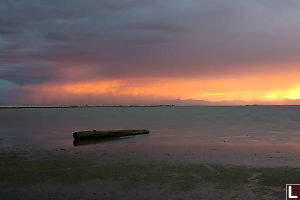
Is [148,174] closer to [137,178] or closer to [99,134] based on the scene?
[137,178]

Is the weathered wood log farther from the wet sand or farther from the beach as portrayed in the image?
the wet sand

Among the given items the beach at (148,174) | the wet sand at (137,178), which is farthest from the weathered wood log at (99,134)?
the wet sand at (137,178)

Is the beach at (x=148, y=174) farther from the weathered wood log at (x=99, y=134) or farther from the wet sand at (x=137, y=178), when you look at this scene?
the weathered wood log at (x=99, y=134)

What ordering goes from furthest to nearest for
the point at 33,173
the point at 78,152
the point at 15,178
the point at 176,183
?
the point at 78,152 → the point at 33,173 → the point at 15,178 → the point at 176,183

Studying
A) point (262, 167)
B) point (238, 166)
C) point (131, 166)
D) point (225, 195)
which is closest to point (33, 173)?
point (131, 166)

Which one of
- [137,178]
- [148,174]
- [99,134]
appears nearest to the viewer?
[137,178]

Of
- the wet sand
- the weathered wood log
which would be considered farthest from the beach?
the weathered wood log

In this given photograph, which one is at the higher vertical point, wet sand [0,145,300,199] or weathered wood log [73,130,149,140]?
weathered wood log [73,130,149,140]

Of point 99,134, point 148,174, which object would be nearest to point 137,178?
point 148,174

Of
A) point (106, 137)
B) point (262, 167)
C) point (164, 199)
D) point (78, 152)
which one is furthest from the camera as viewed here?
point (106, 137)

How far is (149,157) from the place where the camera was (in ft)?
82.3

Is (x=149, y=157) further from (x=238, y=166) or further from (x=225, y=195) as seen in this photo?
(x=225, y=195)

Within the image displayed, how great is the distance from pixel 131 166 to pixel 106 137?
60.1 ft

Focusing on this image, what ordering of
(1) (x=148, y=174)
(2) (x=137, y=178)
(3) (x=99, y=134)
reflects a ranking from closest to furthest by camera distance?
(2) (x=137, y=178) < (1) (x=148, y=174) < (3) (x=99, y=134)
